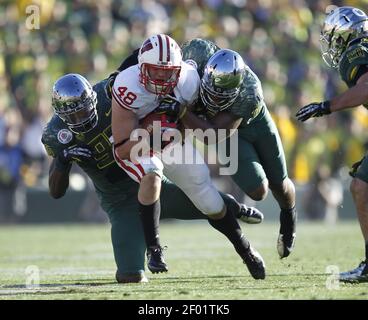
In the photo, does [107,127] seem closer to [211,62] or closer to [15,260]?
[211,62]

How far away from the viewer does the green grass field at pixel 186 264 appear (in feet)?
14.1

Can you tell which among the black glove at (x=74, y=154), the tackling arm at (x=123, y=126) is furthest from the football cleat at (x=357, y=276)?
the black glove at (x=74, y=154)

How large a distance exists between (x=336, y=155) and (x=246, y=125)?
587 cm

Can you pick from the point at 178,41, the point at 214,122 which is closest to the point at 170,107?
the point at 214,122

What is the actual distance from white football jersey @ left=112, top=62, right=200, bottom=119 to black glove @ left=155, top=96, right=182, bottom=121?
43 millimetres

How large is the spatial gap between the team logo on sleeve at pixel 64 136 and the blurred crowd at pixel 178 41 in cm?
541

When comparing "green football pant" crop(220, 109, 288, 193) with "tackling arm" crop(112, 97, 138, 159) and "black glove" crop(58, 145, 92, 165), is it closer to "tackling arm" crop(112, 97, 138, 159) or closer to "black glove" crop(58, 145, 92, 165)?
"tackling arm" crop(112, 97, 138, 159)

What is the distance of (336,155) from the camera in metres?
11.0

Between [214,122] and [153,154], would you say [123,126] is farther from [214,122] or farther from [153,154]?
[214,122]

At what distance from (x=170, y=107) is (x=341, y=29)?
1.11 m

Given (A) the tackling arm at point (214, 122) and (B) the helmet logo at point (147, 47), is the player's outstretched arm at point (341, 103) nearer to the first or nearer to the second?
(A) the tackling arm at point (214, 122)

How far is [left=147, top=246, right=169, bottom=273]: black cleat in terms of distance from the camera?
4746 mm
